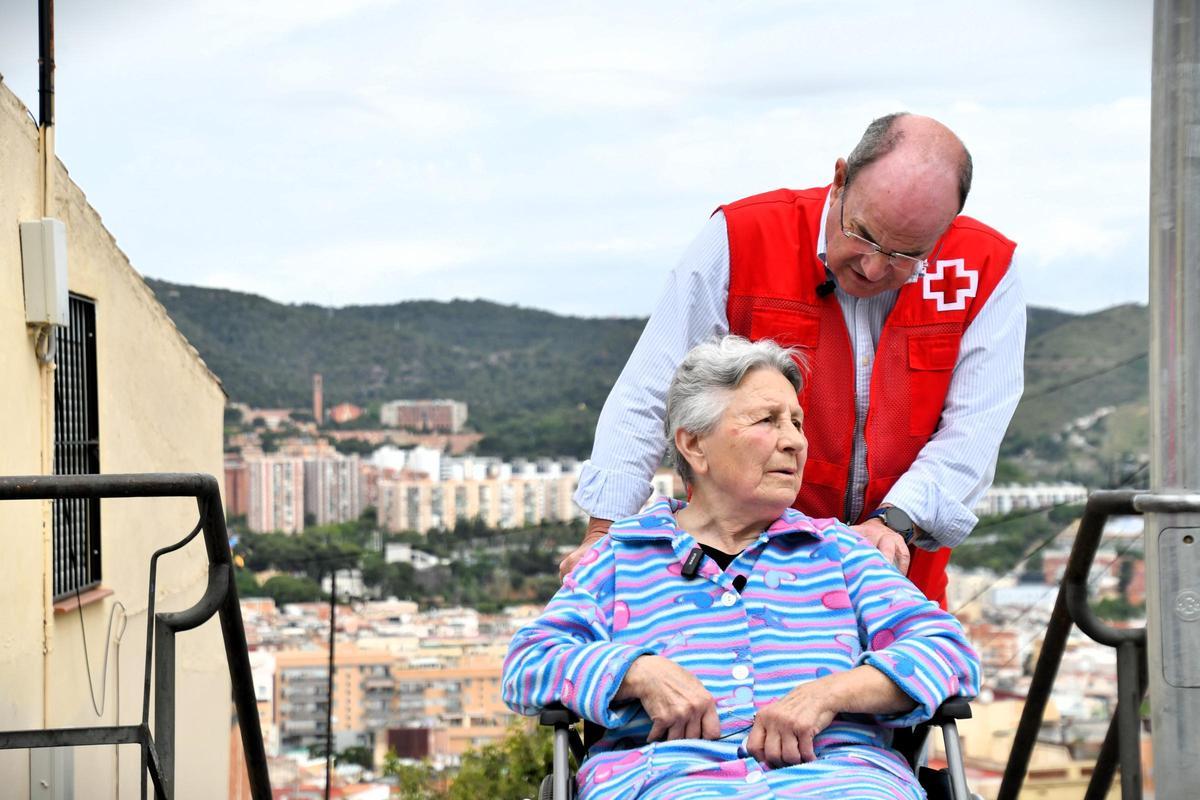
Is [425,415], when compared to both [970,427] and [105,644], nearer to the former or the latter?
[105,644]

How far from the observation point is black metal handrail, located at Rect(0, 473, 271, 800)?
95.6 inches

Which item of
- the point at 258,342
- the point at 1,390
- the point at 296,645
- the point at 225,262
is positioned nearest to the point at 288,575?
the point at 296,645

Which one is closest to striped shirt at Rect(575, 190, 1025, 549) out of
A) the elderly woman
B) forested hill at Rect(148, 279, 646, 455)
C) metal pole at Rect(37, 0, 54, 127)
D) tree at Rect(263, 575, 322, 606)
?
the elderly woman

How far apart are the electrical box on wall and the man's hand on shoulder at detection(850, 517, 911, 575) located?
12.7 ft

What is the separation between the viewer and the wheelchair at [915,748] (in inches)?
91.8

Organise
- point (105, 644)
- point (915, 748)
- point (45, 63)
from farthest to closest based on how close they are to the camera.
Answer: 1. point (105, 644)
2. point (45, 63)
3. point (915, 748)

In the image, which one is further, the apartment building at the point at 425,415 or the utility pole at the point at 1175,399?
the apartment building at the point at 425,415

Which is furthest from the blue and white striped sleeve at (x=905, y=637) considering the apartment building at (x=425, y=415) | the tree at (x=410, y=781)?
the apartment building at (x=425, y=415)

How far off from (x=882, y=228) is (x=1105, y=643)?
0.95m

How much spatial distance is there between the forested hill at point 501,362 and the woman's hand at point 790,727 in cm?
2594

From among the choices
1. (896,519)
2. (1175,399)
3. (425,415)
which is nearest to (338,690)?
(425,415)

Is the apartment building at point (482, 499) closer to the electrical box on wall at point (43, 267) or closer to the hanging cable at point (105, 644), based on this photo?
the hanging cable at point (105, 644)

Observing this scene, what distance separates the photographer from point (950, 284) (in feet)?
9.71

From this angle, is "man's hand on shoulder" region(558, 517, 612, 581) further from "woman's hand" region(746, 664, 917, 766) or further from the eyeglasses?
the eyeglasses
